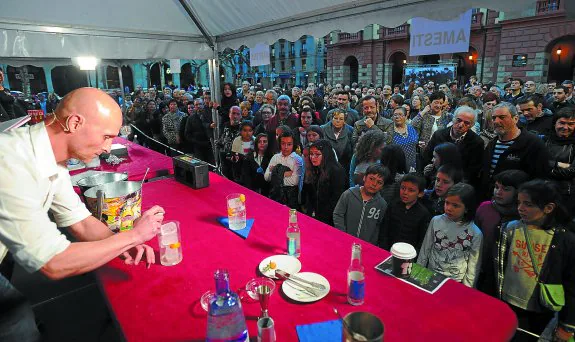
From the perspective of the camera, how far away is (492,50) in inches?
898

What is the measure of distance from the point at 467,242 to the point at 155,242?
2255 millimetres

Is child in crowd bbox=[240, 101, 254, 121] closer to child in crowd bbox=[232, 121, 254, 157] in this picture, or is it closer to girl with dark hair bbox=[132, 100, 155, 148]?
child in crowd bbox=[232, 121, 254, 157]

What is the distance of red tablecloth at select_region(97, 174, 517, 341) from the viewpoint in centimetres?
134

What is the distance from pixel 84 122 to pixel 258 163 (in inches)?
141

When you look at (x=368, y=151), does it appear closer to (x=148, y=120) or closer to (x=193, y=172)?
(x=193, y=172)

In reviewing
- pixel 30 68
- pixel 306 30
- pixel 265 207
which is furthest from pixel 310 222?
pixel 30 68

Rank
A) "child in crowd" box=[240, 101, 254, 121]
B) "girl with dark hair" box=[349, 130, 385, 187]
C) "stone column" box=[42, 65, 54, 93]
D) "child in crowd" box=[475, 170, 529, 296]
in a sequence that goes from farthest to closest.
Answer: "stone column" box=[42, 65, 54, 93], "child in crowd" box=[240, 101, 254, 121], "girl with dark hair" box=[349, 130, 385, 187], "child in crowd" box=[475, 170, 529, 296]

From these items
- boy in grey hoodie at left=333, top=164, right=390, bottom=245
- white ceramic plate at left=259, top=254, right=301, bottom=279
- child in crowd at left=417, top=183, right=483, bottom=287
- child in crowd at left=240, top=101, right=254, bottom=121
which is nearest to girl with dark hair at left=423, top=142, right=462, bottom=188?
boy in grey hoodie at left=333, top=164, right=390, bottom=245

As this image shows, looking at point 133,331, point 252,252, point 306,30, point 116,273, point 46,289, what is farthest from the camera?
point 306,30

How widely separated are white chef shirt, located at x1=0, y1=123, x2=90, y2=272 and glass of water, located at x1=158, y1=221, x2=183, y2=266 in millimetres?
537

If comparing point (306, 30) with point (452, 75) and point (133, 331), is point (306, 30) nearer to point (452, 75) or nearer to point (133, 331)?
point (133, 331)

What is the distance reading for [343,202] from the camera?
3295 mm

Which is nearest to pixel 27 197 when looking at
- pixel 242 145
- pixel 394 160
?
pixel 394 160

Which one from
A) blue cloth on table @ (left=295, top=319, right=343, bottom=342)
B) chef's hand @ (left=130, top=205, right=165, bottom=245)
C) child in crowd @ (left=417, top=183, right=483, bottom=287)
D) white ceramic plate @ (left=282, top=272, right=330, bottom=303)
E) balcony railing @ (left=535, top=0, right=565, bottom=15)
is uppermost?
balcony railing @ (left=535, top=0, right=565, bottom=15)
